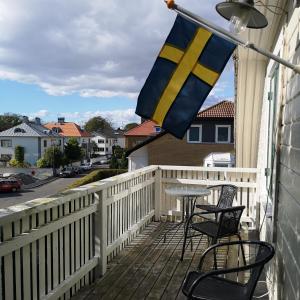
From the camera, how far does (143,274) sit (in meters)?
4.33

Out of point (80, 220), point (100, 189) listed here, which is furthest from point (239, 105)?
point (80, 220)

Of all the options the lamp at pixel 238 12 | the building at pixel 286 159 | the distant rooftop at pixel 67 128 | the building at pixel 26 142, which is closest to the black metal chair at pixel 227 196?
the building at pixel 286 159

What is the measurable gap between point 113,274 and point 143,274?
327mm

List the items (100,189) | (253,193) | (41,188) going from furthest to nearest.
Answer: (41,188) < (253,193) < (100,189)

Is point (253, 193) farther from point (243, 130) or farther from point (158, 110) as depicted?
point (158, 110)

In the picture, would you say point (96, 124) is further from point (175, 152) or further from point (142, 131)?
point (175, 152)

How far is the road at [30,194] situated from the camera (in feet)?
125

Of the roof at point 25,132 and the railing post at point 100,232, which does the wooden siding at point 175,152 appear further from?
the roof at point 25,132

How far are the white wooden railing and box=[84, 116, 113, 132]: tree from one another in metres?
101

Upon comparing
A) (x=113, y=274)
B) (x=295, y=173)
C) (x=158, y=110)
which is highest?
(x=158, y=110)

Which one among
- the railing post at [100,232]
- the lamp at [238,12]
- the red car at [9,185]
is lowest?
the red car at [9,185]

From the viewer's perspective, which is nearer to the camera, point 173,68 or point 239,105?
point 173,68

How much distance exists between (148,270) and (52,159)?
57943 millimetres

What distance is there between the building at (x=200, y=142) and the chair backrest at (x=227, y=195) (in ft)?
66.1
